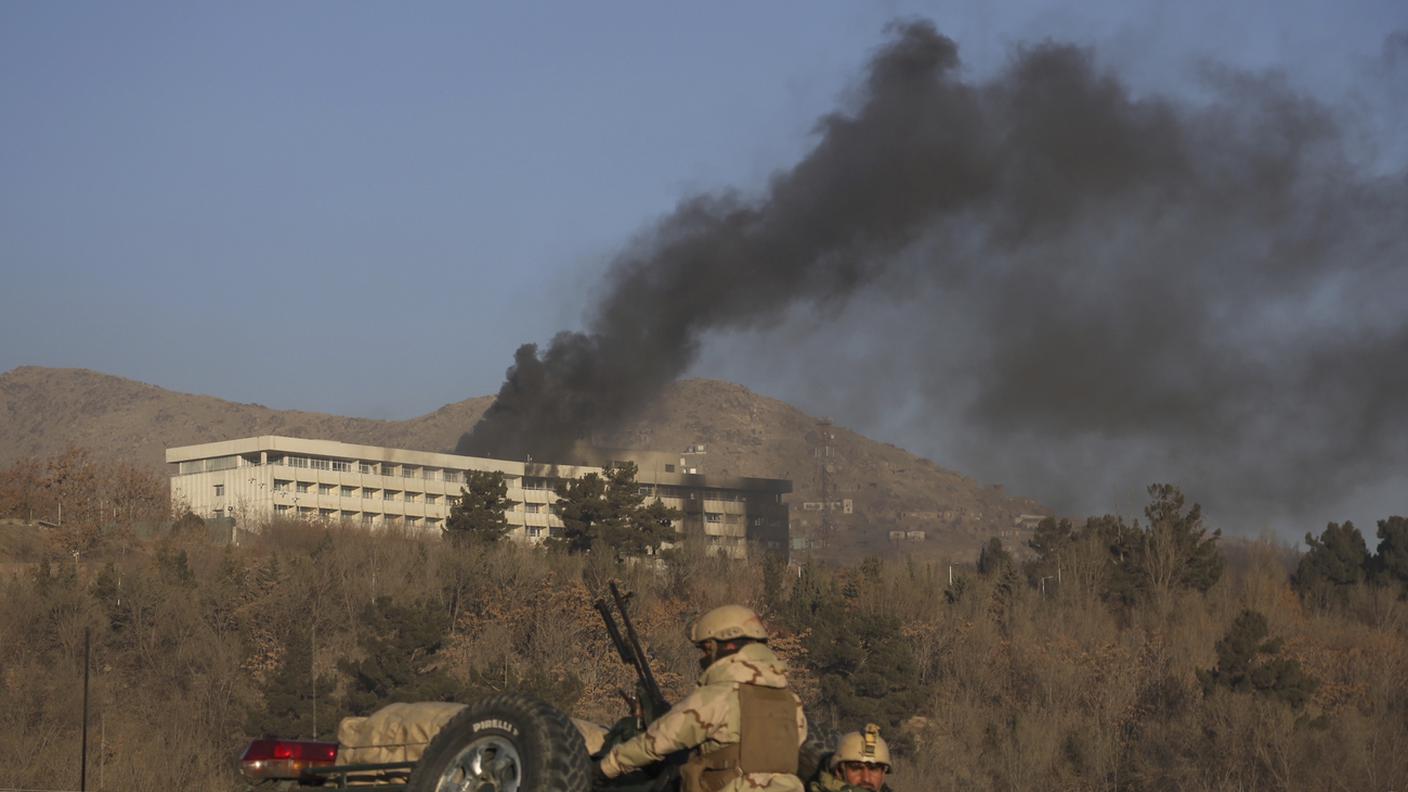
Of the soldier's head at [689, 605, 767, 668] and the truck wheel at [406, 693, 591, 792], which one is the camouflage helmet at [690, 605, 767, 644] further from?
the truck wheel at [406, 693, 591, 792]

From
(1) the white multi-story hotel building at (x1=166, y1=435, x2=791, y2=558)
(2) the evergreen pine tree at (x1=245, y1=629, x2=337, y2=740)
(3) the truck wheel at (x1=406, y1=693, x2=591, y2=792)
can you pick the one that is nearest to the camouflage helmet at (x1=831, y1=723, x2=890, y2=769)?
(3) the truck wheel at (x1=406, y1=693, x2=591, y2=792)

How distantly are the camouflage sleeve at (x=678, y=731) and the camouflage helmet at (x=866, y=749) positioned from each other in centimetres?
113

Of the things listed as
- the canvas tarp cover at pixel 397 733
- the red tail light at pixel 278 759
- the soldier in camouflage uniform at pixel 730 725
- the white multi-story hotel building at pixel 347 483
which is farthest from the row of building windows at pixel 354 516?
the soldier in camouflage uniform at pixel 730 725

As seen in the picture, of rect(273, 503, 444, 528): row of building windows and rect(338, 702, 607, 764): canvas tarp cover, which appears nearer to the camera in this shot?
rect(338, 702, 607, 764): canvas tarp cover

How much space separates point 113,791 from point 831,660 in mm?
24304

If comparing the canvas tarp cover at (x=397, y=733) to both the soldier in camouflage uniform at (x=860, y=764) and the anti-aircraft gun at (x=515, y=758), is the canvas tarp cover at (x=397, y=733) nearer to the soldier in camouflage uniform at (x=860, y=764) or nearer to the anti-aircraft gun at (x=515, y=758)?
the anti-aircraft gun at (x=515, y=758)

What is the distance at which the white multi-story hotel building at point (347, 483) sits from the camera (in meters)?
123

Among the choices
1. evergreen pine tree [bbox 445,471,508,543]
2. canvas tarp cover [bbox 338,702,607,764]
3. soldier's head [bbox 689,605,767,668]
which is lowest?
canvas tarp cover [bbox 338,702,607,764]

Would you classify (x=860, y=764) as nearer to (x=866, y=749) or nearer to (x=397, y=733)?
(x=866, y=749)

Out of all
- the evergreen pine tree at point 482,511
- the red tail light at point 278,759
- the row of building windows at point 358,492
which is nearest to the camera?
the red tail light at point 278,759

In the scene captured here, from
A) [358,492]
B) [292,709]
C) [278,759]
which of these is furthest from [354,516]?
[278,759]

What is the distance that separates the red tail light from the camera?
10555mm

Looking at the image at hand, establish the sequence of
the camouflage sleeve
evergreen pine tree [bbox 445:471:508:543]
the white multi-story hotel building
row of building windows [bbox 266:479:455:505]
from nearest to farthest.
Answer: the camouflage sleeve < evergreen pine tree [bbox 445:471:508:543] < the white multi-story hotel building < row of building windows [bbox 266:479:455:505]

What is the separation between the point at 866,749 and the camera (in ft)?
30.6
